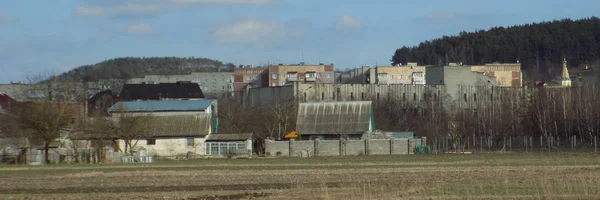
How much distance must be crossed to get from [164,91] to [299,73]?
35.7 m

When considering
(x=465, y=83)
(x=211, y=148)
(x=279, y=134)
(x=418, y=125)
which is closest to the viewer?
(x=211, y=148)

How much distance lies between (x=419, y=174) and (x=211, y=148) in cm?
4401

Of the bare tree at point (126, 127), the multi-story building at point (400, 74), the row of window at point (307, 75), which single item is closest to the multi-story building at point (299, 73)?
the row of window at point (307, 75)

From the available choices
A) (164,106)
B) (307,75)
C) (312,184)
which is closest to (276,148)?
(164,106)

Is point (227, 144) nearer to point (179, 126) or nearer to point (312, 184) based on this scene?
point (179, 126)

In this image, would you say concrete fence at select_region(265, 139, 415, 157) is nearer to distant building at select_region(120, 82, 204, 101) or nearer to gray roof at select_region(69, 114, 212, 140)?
gray roof at select_region(69, 114, 212, 140)

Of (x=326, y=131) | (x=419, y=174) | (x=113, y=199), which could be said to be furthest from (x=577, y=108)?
(x=113, y=199)

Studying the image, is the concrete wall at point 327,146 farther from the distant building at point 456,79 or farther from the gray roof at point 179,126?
the distant building at point 456,79

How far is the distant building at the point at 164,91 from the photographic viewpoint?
15950cm

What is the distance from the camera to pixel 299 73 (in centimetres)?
18925

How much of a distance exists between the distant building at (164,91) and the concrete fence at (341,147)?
3030 inches

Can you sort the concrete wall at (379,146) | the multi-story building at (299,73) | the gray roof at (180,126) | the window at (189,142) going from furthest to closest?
the multi-story building at (299,73), the window at (189,142), the gray roof at (180,126), the concrete wall at (379,146)

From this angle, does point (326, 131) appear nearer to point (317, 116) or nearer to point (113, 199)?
point (317, 116)

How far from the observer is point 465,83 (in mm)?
150250
